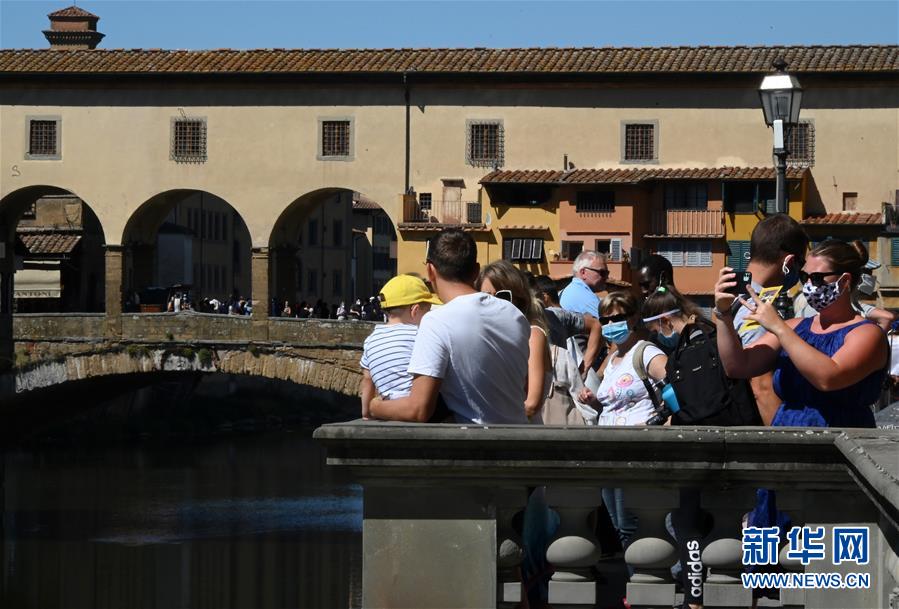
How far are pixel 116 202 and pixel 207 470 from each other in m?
6.46

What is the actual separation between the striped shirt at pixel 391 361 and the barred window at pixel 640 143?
3106 cm

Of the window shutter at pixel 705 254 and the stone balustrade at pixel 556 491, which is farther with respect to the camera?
the window shutter at pixel 705 254

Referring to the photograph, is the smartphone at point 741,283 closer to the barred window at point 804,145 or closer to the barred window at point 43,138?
the barred window at point 804,145

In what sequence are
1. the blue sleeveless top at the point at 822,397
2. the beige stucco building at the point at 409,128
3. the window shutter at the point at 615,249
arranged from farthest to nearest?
the window shutter at the point at 615,249 → the beige stucco building at the point at 409,128 → the blue sleeveless top at the point at 822,397

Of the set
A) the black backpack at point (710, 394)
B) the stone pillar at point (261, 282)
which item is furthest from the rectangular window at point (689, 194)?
the black backpack at point (710, 394)

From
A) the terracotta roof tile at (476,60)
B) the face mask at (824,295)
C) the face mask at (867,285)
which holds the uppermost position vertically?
the terracotta roof tile at (476,60)

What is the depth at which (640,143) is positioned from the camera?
36531 millimetres

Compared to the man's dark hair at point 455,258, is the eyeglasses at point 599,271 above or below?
above

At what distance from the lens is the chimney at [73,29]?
51.6 m

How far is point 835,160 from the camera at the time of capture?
35.8 m

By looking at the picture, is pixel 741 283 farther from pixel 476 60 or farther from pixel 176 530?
pixel 476 60

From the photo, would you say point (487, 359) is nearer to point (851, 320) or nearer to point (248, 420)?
point (851, 320)

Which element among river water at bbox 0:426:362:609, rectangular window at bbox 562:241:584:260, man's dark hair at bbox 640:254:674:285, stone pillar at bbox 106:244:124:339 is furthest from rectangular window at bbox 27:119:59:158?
man's dark hair at bbox 640:254:674:285

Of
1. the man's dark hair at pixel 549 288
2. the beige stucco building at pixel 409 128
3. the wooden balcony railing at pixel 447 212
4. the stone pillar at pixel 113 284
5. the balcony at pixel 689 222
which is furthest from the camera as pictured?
the stone pillar at pixel 113 284
